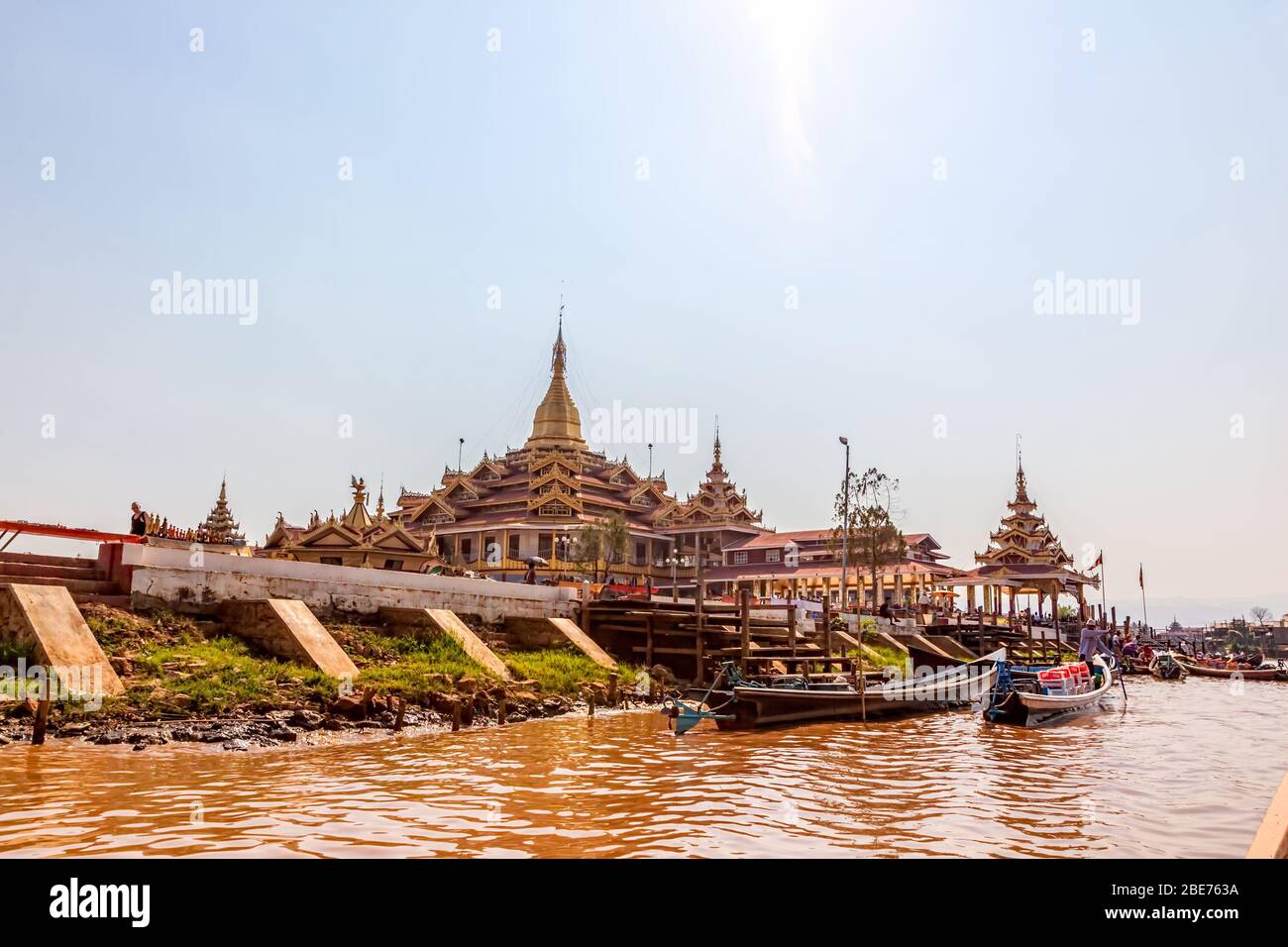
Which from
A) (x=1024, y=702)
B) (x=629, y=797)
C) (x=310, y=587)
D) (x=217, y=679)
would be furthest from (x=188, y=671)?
(x=1024, y=702)

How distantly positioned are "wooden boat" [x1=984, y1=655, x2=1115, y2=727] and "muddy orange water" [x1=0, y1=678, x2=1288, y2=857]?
371 cm

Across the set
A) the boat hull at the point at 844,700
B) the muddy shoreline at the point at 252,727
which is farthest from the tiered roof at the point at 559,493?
the muddy shoreline at the point at 252,727

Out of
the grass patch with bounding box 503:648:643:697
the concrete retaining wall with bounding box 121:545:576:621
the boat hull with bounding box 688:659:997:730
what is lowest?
the boat hull with bounding box 688:659:997:730

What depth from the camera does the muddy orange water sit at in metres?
8.88

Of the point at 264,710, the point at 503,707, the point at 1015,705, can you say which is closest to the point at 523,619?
the point at 503,707

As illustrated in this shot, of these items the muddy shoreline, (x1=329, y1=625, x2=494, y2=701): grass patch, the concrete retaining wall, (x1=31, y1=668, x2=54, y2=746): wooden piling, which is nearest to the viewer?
(x1=31, y1=668, x2=54, y2=746): wooden piling

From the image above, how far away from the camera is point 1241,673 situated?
4431cm

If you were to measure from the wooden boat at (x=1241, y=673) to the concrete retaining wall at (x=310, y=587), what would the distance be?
36.0m

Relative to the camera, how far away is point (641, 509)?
61438 millimetres

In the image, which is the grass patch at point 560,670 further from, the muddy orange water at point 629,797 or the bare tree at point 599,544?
the bare tree at point 599,544

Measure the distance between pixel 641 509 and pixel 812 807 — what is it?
165 ft

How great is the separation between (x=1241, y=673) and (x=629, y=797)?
44721mm

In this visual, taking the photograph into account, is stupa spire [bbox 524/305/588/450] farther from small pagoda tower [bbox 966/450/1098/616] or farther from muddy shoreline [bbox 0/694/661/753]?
muddy shoreline [bbox 0/694/661/753]

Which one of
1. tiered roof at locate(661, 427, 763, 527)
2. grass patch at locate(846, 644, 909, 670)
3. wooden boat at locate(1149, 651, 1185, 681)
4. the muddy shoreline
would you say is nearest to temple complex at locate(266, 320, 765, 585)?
tiered roof at locate(661, 427, 763, 527)
